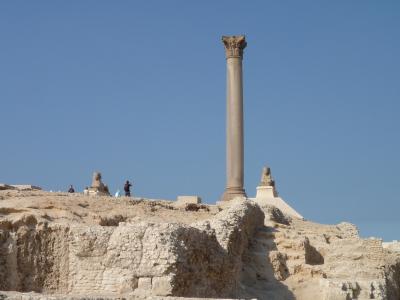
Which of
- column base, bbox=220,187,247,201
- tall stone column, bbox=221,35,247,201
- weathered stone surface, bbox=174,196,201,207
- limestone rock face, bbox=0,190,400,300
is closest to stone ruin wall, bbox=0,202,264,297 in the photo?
limestone rock face, bbox=0,190,400,300

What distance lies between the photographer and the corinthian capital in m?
29.2

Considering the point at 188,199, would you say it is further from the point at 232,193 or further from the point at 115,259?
the point at 115,259

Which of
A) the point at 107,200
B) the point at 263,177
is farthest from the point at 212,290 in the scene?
the point at 263,177

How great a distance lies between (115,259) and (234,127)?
17.6 m

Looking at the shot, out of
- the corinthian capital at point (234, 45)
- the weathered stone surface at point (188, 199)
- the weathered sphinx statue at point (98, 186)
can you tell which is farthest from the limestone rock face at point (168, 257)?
the corinthian capital at point (234, 45)

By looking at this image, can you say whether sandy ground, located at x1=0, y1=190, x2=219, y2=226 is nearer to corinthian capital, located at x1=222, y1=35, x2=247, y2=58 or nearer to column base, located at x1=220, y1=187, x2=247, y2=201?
column base, located at x1=220, y1=187, x2=247, y2=201

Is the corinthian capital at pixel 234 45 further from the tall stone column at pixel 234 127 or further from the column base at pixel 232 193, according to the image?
the column base at pixel 232 193

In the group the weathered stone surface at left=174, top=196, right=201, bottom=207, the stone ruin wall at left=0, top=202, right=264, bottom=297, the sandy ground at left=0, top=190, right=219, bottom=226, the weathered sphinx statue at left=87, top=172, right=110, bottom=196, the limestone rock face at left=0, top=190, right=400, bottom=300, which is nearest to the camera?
the stone ruin wall at left=0, top=202, right=264, bottom=297

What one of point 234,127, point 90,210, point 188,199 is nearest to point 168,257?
point 90,210

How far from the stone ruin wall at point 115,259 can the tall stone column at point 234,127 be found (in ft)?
47.7

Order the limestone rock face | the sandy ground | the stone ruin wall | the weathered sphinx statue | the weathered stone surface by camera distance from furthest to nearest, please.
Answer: the weathered sphinx statue < the weathered stone surface < the sandy ground < the limestone rock face < the stone ruin wall

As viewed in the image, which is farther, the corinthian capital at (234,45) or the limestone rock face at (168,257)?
the corinthian capital at (234,45)

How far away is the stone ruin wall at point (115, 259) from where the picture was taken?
10688 mm

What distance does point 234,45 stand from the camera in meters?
29.2
